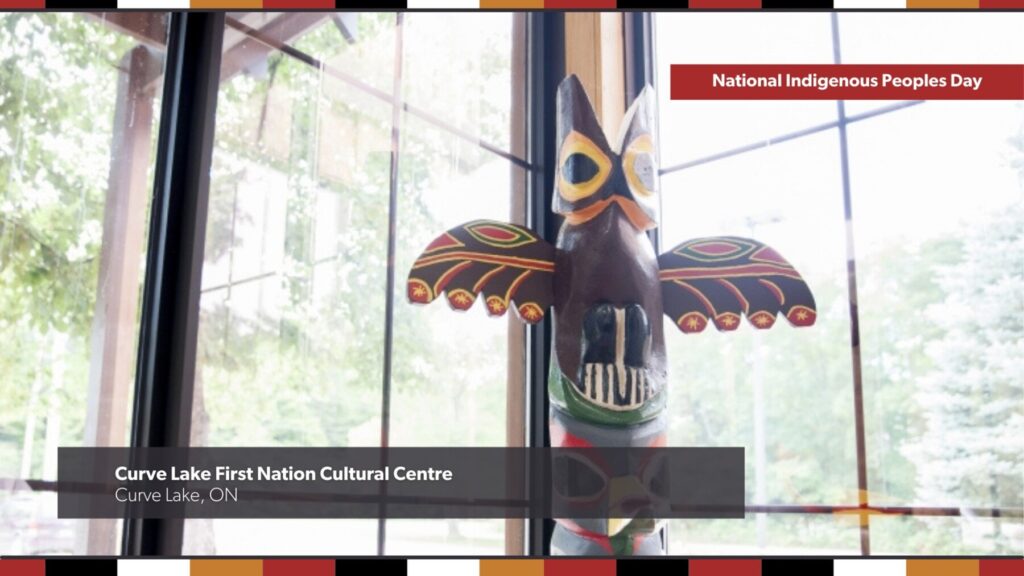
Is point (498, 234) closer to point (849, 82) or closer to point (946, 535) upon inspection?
point (849, 82)

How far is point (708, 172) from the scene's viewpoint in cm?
281

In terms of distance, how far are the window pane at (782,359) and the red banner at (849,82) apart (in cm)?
78

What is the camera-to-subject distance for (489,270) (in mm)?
1765

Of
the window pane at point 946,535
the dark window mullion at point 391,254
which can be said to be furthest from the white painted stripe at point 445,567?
the window pane at point 946,535

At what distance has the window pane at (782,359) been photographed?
2453mm

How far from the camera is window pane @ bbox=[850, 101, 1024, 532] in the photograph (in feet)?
7.39

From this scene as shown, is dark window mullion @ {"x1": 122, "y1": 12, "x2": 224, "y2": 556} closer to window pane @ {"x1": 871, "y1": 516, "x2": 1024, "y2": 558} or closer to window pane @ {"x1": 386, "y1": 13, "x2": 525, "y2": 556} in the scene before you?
window pane @ {"x1": 386, "y1": 13, "x2": 525, "y2": 556}

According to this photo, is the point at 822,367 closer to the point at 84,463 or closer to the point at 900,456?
the point at 900,456

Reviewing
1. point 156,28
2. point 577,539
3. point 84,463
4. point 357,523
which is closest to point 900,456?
point 577,539

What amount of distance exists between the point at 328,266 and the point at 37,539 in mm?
896

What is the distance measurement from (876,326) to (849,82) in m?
0.93

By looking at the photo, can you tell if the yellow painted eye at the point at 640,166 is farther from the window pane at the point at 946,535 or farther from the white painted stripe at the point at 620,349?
the window pane at the point at 946,535

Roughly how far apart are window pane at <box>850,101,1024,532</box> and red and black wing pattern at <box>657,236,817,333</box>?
0.72m
